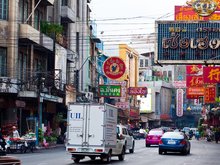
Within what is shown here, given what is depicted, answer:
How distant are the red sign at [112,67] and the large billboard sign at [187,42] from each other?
933 inches

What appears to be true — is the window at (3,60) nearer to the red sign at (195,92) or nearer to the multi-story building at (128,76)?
the red sign at (195,92)

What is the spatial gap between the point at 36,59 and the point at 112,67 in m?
10.2

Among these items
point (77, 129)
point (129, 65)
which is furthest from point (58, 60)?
point (129, 65)

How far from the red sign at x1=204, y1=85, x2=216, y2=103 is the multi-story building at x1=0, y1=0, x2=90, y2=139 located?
14.5 meters

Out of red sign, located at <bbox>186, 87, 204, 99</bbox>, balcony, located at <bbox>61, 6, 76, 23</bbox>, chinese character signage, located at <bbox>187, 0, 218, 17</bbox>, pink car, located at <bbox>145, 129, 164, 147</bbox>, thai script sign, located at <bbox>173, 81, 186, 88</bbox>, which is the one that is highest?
balcony, located at <bbox>61, 6, 76, 23</bbox>

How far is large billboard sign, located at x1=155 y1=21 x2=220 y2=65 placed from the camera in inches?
1211

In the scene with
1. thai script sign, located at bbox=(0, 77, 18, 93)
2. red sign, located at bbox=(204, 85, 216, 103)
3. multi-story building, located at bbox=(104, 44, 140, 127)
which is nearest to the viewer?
thai script sign, located at bbox=(0, 77, 18, 93)

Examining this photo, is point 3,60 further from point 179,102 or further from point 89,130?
point 179,102

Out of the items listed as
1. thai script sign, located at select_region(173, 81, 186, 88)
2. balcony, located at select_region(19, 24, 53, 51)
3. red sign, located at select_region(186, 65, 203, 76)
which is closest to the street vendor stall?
balcony, located at select_region(19, 24, 53, 51)

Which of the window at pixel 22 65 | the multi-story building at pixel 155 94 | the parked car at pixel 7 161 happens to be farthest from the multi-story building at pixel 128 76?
the parked car at pixel 7 161

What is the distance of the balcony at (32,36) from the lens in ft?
137

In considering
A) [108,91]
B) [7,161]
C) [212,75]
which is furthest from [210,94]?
[7,161]

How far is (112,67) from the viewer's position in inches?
2203

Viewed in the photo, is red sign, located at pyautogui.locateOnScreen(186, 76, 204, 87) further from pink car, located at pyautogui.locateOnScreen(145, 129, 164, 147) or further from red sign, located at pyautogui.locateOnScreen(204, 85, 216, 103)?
pink car, located at pyautogui.locateOnScreen(145, 129, 164, 147)
